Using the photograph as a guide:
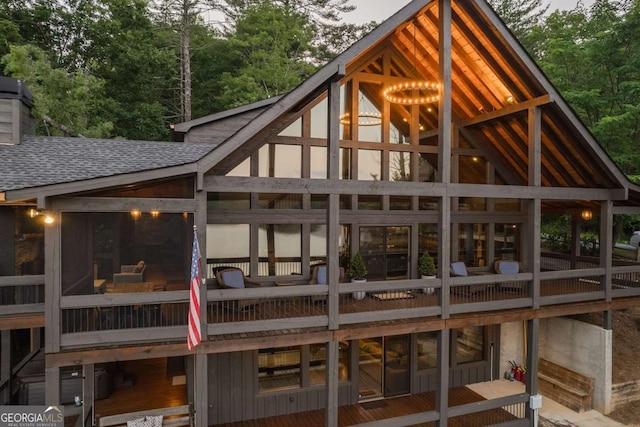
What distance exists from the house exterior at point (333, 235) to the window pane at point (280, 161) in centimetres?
4

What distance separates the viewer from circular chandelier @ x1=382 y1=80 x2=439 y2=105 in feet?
28.5

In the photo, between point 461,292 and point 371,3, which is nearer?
point 461,292

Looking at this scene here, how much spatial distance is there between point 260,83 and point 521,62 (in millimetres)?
15201

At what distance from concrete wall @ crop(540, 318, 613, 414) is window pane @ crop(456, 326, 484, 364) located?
1.97 m

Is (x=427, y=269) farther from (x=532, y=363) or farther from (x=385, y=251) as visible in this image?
(x=532, y=363)

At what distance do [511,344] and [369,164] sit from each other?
23.7 ft

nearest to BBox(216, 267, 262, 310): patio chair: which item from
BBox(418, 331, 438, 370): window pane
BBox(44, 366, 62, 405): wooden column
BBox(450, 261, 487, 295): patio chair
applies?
BBox(44, 366, 62, 405): wooden column

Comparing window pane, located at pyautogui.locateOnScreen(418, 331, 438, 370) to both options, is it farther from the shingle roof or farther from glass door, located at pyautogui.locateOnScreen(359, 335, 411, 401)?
the shingle roof

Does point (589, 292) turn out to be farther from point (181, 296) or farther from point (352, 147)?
point (181, 296)

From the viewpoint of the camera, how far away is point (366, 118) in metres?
10.4

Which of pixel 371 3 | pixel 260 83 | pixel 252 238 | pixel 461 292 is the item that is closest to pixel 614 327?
pixel 461 292

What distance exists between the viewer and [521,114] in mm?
9711

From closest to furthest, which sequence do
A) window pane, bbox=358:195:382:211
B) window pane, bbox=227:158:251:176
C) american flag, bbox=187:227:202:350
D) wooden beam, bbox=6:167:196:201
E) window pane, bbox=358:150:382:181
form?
wooden beam, bbox=6:167:196:201 → american flag, bbox=187:227:202:350 → window pane, bbox=227:158:251:176 → window pane, bbox=358:195:382:211 → window pane, bbox=358:150:382:181

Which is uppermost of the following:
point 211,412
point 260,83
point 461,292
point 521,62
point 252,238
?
point 260,83
